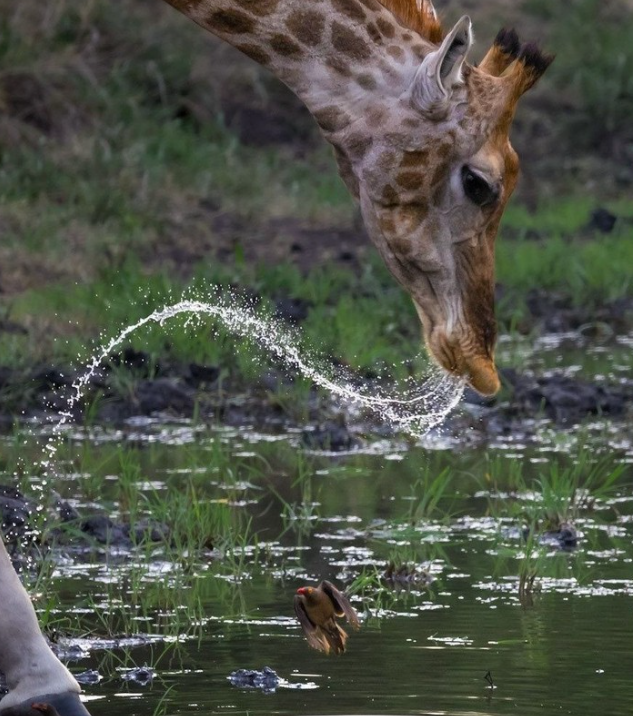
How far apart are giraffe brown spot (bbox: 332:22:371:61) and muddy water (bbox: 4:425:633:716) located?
1.25 meters

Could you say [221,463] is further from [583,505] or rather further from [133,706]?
[133,706]

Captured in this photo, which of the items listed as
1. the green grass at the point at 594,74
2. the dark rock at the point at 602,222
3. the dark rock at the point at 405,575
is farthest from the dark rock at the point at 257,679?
the green grass at the point at 594,74

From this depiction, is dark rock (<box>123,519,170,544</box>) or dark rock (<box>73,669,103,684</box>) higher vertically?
dark rock (<box>73,669,103,684</box>)

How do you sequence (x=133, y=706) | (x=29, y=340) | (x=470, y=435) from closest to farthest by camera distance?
(x=133, y=706), (x=470, y=435), (x=29, y=340)

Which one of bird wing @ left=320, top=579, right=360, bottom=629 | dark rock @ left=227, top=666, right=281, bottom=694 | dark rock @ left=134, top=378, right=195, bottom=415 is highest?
bird wing @ left=320, top=579, right=360, bottom=629

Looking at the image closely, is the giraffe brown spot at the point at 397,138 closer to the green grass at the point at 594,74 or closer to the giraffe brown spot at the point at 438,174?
the giraffe brown spot at the point at 438,174

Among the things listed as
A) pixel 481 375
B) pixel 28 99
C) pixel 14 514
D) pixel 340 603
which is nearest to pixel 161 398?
pixel 14 514

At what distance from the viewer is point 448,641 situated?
4.09 metres

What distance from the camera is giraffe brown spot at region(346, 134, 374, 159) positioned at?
4000 millimetres

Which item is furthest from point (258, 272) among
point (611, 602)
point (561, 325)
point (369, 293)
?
point (611, 602)

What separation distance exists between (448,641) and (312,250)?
21.2ft

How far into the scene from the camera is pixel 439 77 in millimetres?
3908

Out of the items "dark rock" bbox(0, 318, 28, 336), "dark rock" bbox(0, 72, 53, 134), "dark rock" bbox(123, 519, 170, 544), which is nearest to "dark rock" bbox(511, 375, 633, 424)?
"dark rock" bbox(0, 318, 28, 336)

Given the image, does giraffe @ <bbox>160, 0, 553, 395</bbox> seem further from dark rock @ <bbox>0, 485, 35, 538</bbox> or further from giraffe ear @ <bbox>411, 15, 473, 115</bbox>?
dark rock @ <bbox>0, 485, 35, 538</bbox>
